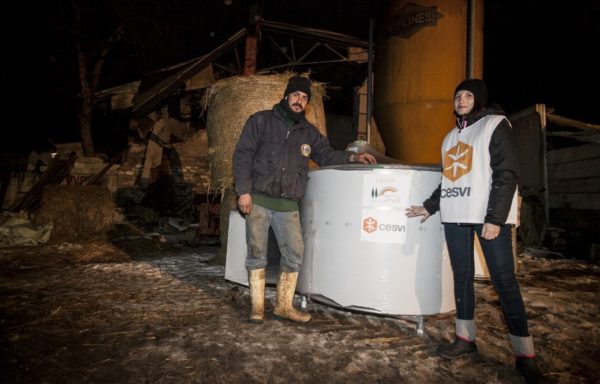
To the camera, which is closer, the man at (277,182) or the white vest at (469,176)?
the white vest at (469,176)

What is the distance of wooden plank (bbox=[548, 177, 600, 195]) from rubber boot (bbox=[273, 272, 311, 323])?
623 cm

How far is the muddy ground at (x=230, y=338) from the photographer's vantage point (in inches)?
75.5

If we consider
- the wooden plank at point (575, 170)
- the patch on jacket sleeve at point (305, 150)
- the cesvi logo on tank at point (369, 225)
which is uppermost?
the wooden plank at point (575, 170)

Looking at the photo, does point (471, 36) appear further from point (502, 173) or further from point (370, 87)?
point (502, 173)

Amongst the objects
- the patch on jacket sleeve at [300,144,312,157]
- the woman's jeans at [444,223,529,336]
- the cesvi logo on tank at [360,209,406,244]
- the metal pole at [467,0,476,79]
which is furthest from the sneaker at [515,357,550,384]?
the metal pole at [467,0,476,79]

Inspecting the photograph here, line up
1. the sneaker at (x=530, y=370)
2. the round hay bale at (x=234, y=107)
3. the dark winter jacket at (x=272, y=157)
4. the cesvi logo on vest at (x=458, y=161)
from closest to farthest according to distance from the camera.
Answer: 1. the sneaker at (x=530, y=370)
2. the cesvi logo on vest at (x=458, y=161)
3. the dark winter jacket at (x=272, y=157)
4. the round hay bale at (x=234, y=107)

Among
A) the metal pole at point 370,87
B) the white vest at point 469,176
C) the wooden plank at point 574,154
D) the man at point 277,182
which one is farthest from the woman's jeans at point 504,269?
the wooden plank at point 574,154

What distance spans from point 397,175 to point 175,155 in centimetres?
988

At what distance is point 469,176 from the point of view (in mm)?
2041

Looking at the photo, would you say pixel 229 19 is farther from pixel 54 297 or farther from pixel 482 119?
pixel 482 119

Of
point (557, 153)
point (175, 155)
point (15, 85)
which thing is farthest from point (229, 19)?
point (15, 85)

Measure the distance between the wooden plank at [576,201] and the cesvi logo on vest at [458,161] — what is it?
18.5ft

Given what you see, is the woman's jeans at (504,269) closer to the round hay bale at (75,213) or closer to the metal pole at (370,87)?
the metal pole at (370,87)

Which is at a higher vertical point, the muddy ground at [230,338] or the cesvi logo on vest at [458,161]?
the cesvi logo on vest at [458,161]
